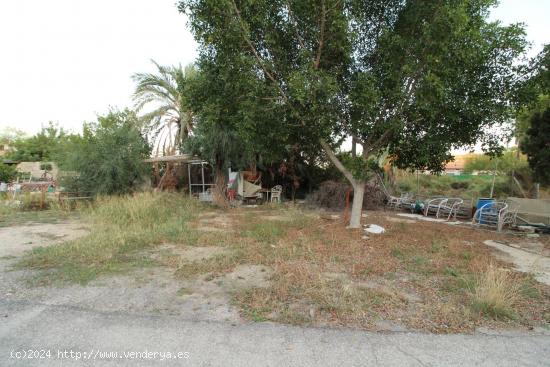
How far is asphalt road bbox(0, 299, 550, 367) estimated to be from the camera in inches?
110

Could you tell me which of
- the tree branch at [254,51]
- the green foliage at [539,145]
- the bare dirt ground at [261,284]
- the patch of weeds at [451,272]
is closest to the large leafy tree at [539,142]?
the green foliage at [539,145]

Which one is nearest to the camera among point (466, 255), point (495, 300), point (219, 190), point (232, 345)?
point (232, 345)

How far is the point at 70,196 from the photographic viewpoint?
14.3 m

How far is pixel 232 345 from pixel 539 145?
13826 mm

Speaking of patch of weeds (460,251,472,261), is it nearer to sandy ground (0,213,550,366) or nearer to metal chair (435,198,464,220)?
sandy ground (0,213,550,366)

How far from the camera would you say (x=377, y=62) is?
24.7 feet

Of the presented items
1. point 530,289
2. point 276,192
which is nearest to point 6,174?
point 276,192

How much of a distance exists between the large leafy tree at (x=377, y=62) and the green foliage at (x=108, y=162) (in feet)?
26.0

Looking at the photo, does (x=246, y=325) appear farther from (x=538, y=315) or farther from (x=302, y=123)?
(x=302, y=123)

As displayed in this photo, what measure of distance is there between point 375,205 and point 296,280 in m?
10.3

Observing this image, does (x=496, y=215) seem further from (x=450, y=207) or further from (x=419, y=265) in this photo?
(x=419, y=265)

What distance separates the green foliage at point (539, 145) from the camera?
465 inches

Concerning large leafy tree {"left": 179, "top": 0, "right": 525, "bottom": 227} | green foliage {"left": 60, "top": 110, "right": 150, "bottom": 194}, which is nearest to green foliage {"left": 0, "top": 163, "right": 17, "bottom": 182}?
green foliage {"left": 60, "top": 110, "right": 150, "bottom": 194}

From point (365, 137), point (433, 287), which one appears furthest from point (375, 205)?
point (433, 287)
